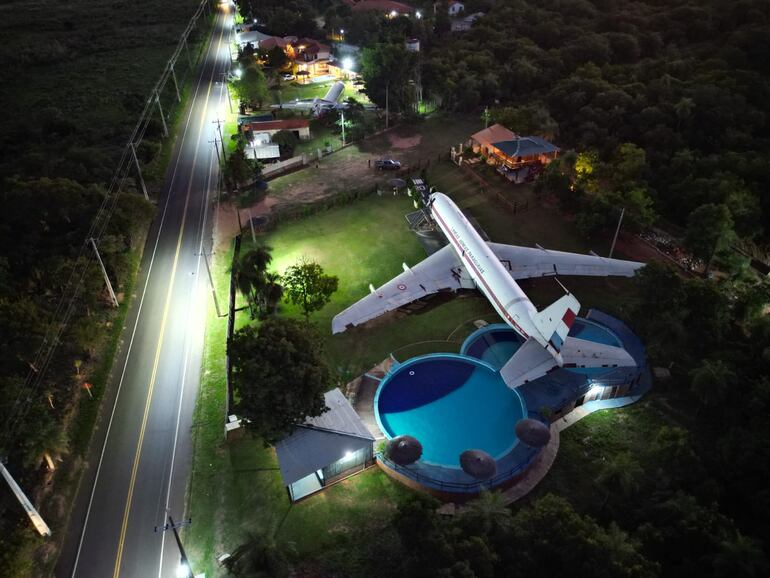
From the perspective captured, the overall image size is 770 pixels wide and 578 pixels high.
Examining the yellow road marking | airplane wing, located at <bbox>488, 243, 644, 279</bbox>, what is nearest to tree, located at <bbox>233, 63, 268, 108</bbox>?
the yellow road marking

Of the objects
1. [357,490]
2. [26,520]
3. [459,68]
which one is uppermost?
[459,68]

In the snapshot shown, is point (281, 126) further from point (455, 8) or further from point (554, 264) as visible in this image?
point (455, 8)

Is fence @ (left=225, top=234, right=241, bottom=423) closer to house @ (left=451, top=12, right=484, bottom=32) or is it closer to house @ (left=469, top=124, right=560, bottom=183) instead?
house @ (left=469, top=124, right=560, bottom=183)

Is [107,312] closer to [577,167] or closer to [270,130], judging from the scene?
[270,130]

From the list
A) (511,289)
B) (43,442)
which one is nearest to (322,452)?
(43,442)

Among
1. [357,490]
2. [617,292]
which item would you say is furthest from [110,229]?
[617,292]

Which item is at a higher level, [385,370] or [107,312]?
[107,312]

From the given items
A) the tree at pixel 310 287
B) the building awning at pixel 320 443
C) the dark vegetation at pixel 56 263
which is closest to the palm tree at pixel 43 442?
the dark vegetation at pixel 56 263

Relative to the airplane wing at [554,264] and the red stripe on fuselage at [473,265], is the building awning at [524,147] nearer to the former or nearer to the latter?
the red stripe on fuselage at [473,265]
